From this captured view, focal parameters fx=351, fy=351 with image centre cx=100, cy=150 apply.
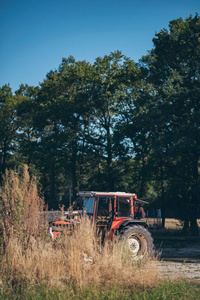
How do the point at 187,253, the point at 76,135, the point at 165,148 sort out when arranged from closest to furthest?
the point at 187,253 → the point at 165,148 → the point at 76,135

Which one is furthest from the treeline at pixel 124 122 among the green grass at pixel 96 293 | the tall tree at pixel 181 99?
the green grass at pixel 96 293

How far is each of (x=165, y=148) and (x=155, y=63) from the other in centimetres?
743

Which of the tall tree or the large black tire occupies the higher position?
the tall tree

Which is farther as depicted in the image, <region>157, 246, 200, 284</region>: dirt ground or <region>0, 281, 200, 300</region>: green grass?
<region>157, 246, 200, 284</region>: dirt ground

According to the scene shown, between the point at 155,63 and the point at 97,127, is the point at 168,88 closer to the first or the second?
the point at 155,63

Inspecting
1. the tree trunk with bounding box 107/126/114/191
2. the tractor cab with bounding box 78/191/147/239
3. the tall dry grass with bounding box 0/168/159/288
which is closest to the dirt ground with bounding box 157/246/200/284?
the tall dry grass with bounding box 0/168/159/288

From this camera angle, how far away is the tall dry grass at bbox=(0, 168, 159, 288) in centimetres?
701

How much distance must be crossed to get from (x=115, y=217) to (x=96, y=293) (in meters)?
5.33

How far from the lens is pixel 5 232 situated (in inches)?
306

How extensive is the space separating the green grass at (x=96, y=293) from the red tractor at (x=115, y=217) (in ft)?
13.4

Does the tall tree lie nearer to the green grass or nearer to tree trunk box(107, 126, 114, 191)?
tree trunk box(107, 126, 114, 191)

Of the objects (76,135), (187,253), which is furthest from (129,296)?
(76,135)

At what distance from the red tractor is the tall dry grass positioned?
115 inches

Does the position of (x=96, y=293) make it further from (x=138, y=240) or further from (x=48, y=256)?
(x=138, y=240)
